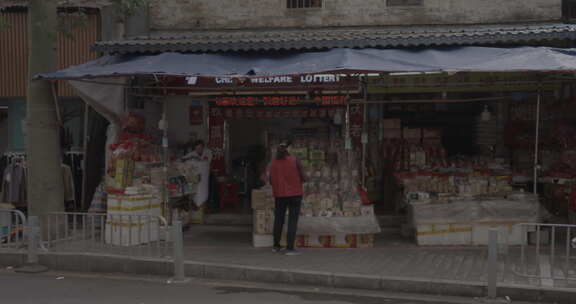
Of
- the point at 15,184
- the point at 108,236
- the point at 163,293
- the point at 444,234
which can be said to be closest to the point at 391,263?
the point at 444,234

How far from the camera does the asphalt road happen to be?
22.6ft

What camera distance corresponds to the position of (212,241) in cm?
1016

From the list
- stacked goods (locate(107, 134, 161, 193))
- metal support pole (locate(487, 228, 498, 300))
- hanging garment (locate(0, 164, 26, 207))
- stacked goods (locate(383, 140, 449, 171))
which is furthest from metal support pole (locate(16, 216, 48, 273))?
stacked goods (locate(383, 140, 449, 171))

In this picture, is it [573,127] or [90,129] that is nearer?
[573,127]

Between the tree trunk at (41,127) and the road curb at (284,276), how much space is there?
111 cm

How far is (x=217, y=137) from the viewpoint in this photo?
13320 millimetres

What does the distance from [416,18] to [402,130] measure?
2580 mm

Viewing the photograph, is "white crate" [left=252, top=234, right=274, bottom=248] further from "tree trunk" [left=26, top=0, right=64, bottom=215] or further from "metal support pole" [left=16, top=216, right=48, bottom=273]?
"tree trunk" [left=26, top=0, right=64, bottom=215]

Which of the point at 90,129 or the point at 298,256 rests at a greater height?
the point at 90,129

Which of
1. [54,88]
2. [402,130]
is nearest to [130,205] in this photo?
[54,88]

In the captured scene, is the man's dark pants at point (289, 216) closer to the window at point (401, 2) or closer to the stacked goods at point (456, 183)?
the stacked goods at point (456, 183)

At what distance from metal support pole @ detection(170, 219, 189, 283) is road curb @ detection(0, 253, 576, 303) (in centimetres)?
27

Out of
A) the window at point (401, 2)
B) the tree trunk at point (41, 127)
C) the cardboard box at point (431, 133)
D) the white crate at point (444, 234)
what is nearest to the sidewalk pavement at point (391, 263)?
the white crate at point (444, 234)

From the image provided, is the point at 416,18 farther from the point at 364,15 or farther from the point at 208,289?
the point at 208,289
